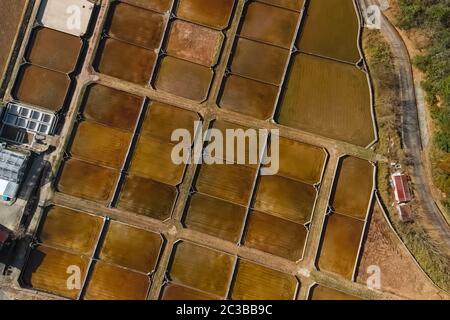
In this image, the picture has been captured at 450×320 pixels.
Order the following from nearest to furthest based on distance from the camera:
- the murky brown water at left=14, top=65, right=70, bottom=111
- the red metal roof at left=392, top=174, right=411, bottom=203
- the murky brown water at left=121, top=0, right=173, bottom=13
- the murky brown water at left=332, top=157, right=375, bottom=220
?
1. the red metal roof at left=392, top=174, right=411, bottom=203
2. the murky brown water at left=332, top=157, right=375, bottom=220
3. the murky brown water at left=14, top=65, right=70, bottom=111
4. the murky brown water at left=121, top=0, right=173, bottom=13

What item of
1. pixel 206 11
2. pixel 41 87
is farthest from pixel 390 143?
pixel 41 87

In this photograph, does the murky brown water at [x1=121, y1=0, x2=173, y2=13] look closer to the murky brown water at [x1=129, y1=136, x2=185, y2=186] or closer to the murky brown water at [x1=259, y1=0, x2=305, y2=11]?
the murky brown water at [x1=259, y1=0, x2=305, y2=11]

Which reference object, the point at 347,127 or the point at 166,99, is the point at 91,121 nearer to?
the point at 166,99

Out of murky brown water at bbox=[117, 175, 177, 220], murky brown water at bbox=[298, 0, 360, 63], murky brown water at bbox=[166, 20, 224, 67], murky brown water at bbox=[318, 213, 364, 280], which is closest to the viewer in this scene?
murky brown water at bbox=[318, 213, 364, 280]

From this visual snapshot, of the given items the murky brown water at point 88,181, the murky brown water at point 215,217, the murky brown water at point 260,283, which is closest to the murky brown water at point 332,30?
the murky brown water at point 215,217

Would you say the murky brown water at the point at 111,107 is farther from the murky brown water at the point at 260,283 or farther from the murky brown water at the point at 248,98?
the murky brown water at the point at 260,283

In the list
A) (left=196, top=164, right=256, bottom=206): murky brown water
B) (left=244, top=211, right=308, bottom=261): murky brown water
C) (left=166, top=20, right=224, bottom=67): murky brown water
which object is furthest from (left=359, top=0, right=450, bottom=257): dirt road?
(left=196, top=164, right=256, bottom=206): murky brown water
